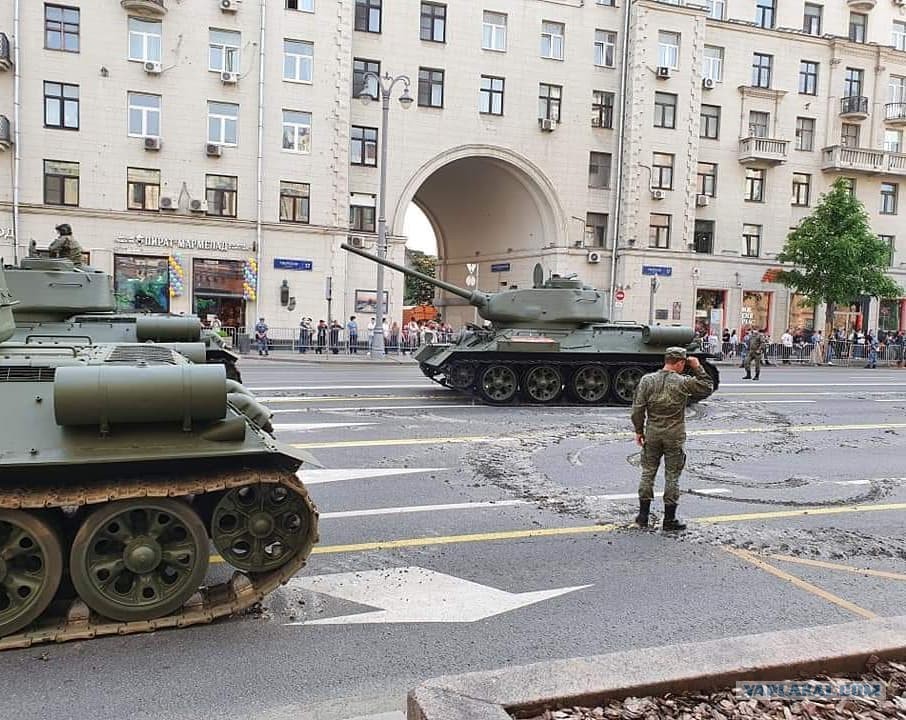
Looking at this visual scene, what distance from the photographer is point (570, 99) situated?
36.2 m

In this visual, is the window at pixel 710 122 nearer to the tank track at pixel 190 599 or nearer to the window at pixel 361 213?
the window at pixel 361 213

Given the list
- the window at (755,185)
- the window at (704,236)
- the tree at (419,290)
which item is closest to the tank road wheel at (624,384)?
the window at (704,236)

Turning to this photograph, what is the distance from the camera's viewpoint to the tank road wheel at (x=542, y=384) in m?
16.4

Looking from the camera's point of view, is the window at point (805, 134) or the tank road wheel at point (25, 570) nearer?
the tank road wheel at point (25, 570)

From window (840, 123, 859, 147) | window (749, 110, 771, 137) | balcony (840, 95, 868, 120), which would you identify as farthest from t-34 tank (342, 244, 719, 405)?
window (840, 123, 859, 147)

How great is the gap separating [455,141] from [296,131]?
22.8ft

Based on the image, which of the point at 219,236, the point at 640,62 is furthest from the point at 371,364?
the point at 640,62

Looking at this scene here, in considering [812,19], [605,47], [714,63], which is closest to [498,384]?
[605,47]

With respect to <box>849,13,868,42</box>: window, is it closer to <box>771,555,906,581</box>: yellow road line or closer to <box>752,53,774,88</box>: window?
<box>752,53,774,88</box>: window

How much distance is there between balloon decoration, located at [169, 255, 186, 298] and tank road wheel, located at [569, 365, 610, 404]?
19.4 m

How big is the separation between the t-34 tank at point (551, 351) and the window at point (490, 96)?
19.9 meters

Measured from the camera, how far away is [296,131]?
31844 mm

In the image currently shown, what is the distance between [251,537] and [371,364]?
20872 millimetres

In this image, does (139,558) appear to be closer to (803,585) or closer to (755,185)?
(803,585)
